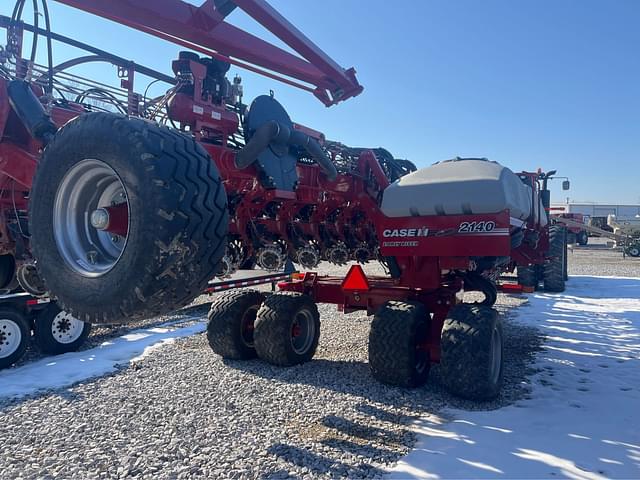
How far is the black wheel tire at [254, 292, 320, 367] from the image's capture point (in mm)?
5984

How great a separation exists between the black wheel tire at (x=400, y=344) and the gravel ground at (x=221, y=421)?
0.55 feet

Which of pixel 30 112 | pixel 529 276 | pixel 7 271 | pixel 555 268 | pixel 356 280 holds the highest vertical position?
pixel 30 112

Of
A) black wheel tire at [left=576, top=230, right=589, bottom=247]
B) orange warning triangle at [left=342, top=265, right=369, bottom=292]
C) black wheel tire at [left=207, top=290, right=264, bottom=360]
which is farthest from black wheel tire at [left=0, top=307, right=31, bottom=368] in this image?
black wheel tire at [left=576, top=230, right=589, bottom=247]

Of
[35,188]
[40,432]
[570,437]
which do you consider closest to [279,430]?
[40,432]

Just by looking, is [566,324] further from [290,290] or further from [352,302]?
[290,290]

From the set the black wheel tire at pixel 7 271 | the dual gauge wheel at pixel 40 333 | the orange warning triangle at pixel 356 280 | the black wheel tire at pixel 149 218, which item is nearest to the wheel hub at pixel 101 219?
the black wheel tire at pixel 149 218

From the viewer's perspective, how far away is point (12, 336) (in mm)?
6617

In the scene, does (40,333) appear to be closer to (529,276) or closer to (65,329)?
(65,329)

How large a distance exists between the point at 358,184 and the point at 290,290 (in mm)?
1837

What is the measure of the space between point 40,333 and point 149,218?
6452 mm

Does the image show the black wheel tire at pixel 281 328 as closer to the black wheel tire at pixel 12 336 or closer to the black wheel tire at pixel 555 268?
the black wheel tire at pixel 12 336

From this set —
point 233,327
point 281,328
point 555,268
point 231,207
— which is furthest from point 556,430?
point 555,268

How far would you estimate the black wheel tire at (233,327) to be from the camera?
Answer: 6.29m

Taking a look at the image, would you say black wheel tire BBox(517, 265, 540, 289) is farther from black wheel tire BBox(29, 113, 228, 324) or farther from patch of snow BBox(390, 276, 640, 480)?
black wheel tire BBox(29, 113, 228, 324)
